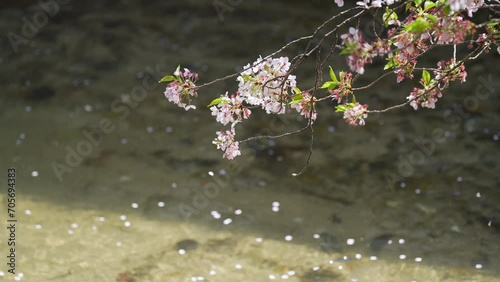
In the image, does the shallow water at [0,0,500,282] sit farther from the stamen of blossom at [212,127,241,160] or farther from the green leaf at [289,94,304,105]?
the green leaf at [289,94,304,105]

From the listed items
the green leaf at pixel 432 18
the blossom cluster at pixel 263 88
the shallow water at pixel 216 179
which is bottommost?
the green leaf at pixel 432 18

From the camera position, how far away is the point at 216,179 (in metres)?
3.53

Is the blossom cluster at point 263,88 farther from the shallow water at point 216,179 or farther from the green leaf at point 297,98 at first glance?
the shallow water at point 216,179

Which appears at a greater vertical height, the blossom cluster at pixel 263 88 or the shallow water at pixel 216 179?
the shallow water at pixel 216 179

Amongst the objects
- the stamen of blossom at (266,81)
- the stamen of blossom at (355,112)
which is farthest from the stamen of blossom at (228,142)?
the stamen of blossom at (355,112)

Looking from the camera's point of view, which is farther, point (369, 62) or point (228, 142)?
point (228, 142)

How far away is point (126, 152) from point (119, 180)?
275 mm

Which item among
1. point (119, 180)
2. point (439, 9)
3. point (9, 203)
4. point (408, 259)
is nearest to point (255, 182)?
point (119, 180)

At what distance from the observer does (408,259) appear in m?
2.97

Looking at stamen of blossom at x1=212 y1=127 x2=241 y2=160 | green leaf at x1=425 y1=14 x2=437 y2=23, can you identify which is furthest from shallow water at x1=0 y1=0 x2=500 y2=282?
green leaf at x1=425 y1=14 x2=437 y2=23

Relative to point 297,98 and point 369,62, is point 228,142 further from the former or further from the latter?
point 369,62

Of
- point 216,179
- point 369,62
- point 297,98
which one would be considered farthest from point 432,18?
point 216,179

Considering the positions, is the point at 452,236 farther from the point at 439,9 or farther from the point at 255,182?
the point at 439,9

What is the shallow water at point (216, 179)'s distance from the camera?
296 cm
